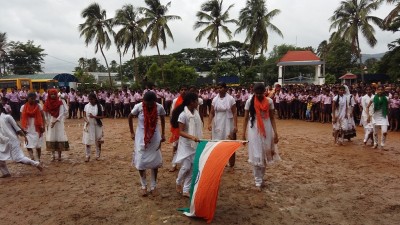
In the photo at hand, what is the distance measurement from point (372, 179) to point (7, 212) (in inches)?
258

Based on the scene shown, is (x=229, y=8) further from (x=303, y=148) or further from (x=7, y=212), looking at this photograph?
(x=7, y=212)

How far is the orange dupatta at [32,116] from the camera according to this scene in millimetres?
8180

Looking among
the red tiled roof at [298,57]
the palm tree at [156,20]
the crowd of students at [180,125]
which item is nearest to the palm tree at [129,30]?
the palm tree at [156,20]

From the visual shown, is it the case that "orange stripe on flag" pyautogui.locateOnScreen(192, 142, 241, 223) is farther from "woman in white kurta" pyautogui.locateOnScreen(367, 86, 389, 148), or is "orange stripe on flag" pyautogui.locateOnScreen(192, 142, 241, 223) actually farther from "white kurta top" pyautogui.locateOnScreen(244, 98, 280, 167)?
"woman in white kurta" pyautogui.locateOnScreen(367, 86, 389, 148)

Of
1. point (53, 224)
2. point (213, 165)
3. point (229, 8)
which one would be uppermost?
point (229, 8)

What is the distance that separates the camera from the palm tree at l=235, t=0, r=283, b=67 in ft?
106

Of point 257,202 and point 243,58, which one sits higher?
point 243,58

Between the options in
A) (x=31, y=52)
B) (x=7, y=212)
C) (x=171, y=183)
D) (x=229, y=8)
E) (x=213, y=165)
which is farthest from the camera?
(x=31, y=52)

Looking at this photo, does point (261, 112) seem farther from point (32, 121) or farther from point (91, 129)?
point (32, 121)

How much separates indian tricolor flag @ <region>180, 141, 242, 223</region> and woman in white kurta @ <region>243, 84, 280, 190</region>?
42.6 inches

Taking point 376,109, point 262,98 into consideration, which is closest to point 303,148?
point 376,109

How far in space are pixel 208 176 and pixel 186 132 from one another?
1.18 meters

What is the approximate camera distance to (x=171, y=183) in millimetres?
6680

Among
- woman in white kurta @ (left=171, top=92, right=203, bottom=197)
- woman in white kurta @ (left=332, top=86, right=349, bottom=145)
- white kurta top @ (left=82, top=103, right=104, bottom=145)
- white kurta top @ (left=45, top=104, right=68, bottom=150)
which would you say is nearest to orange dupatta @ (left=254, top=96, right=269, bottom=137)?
woman in white kurta @ (left=171, top=92, right=203, bottom=197)
